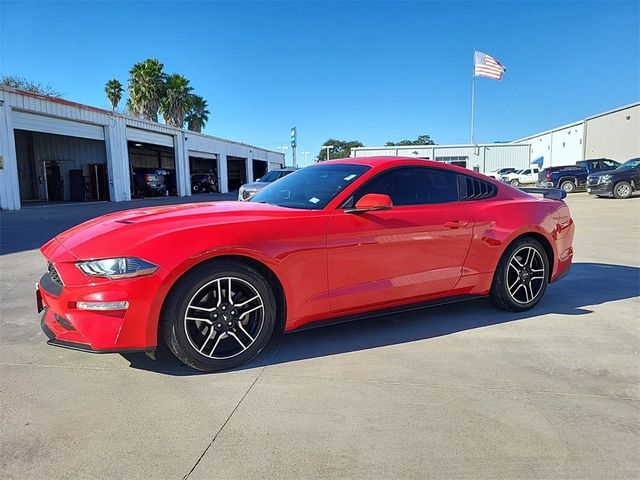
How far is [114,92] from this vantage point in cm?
4591

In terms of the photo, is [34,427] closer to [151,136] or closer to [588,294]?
[588,294]

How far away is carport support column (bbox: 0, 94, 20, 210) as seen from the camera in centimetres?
1759

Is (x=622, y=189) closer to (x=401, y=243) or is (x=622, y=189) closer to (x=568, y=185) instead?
(x=568, y=185)

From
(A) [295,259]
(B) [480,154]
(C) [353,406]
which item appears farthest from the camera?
(B) [480,154]

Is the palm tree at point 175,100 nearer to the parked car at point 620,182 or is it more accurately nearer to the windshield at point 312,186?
the parked car at point 620,182

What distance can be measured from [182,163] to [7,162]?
15.2m

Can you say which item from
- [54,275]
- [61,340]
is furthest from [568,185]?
[61,340]

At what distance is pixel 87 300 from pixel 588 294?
16.9 ft

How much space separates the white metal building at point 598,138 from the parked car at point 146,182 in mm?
35925

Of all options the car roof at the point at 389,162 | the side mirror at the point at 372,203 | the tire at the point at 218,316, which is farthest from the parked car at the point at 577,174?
the tire at the point at 218,316

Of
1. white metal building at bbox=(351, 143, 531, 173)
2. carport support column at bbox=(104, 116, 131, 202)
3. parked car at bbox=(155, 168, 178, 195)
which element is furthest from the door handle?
white metal building at bbox=(351, 143, 531, 173)

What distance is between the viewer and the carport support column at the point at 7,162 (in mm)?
17594

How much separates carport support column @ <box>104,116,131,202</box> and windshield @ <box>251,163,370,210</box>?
23.4 metres

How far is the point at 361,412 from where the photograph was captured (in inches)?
102
